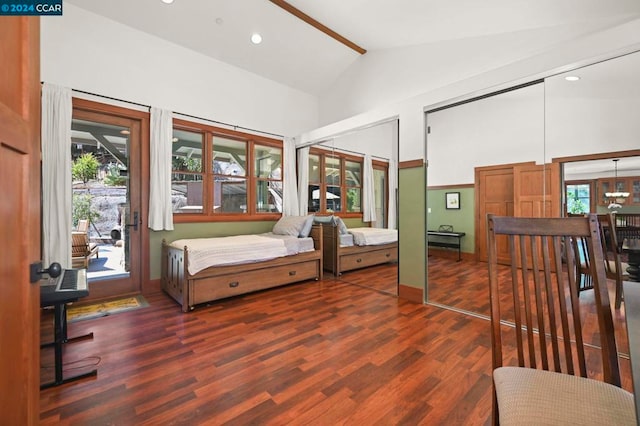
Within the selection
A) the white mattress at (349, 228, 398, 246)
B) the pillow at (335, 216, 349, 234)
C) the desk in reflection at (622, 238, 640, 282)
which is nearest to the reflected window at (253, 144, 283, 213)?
the pillow at (335, 216, 349, 234)

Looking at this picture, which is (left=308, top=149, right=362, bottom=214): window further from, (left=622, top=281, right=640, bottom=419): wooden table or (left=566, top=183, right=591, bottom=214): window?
(left=622, top=281, right=640, bottom=419): wooden table

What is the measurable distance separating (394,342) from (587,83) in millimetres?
2669

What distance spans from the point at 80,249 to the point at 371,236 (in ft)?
12.4

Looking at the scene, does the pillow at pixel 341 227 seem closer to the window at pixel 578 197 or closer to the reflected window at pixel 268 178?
the reflected window at pixel 268 178

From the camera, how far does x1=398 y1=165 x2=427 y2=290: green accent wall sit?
335 cm

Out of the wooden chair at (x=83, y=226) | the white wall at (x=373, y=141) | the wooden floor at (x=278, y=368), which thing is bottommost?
the wooden floor at (x=278, y=368)

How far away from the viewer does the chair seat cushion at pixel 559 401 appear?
35.3 inches

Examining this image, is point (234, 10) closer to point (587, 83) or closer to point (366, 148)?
point (366, 148)

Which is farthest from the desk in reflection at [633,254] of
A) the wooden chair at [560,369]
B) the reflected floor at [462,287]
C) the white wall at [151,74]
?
the white wall at [151,74]

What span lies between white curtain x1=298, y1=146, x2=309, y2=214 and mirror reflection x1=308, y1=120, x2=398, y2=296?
0.23ft

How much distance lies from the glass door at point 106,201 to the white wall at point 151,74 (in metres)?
0.43

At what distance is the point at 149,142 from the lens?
3768mm

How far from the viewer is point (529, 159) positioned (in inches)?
110

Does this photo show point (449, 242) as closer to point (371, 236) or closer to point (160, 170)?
point (371, 236)
